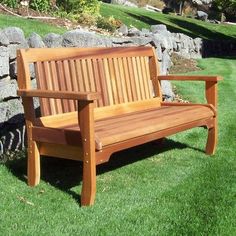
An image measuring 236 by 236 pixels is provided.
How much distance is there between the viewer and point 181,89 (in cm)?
1069

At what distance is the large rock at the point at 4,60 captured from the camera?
19.3 ft

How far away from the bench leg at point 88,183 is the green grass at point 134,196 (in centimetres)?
7

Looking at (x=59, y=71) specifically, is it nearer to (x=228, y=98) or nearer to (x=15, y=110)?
(x=15, y=110)

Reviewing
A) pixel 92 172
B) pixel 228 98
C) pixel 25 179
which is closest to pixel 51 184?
pixel 25 179

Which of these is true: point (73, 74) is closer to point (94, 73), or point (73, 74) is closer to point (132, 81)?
point (94, 73)

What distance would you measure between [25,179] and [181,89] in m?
6.16

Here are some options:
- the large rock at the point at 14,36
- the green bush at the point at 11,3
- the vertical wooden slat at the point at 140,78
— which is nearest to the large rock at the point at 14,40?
the large rock at the point at 14,36

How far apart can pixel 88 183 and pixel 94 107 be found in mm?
1335

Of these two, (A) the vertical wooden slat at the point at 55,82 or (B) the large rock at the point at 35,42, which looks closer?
(A) the vertical wooden slat at the point at 55,82

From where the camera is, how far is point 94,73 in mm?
5605

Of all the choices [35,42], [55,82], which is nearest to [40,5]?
[35,42]

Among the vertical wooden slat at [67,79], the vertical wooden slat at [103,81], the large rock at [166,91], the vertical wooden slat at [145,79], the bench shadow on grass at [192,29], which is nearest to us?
the vertical wooden slat at [67,79]

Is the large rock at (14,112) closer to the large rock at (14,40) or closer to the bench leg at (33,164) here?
the large rock at (14,40)

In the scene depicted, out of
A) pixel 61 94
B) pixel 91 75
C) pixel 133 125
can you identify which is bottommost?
pixel 133 125
